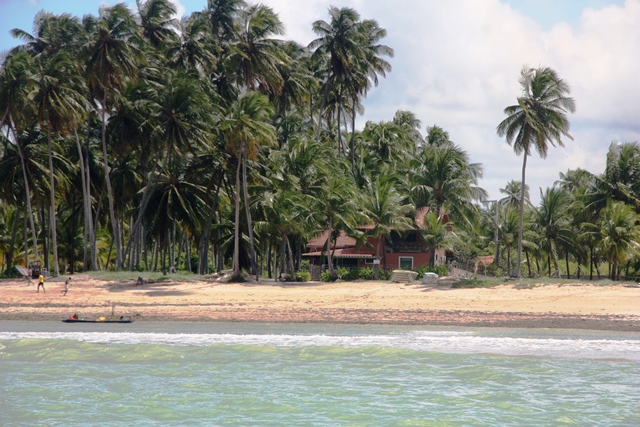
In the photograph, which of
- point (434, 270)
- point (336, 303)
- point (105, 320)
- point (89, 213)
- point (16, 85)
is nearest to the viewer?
point (105, 320)

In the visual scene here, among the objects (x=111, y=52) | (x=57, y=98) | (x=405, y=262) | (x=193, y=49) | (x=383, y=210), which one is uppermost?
(x=193, y=49)

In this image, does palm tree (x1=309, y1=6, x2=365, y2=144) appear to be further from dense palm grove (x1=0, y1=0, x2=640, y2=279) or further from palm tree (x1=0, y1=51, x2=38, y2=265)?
palm tree (x1=0, y1=51, x2=38, y2=265)

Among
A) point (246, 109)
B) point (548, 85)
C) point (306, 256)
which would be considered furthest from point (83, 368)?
point (306, 256)

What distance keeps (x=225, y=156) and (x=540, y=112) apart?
17782 millimetres

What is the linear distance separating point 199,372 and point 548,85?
26319 millimetres

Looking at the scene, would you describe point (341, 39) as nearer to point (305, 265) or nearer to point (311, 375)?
point (305, 265)

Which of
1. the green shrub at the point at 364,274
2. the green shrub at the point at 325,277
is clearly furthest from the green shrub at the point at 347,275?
the green shrub at the point at 325,277

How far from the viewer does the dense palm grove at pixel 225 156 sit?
37.7 m

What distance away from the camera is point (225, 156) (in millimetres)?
41375

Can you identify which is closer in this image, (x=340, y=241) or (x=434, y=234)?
(x=434, y=234)

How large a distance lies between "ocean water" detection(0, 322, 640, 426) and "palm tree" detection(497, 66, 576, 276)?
1541 centimetres

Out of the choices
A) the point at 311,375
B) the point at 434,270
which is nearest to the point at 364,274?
the point at 434,270

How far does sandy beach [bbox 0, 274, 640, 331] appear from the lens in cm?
2688

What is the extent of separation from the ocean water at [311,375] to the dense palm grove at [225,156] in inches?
576
